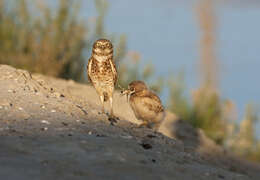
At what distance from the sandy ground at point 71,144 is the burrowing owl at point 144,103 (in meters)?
0.87

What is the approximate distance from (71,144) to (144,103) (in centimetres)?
337

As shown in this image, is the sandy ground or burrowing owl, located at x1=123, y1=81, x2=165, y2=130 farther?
burrowing owl, located at x1=123, y1=81, x2=165, y2=130

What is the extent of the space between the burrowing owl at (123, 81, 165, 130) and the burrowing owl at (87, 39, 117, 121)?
1.05 m

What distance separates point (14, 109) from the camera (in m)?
7.50

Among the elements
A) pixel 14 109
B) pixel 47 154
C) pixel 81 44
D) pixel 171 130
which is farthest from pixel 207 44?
pixel 47 154

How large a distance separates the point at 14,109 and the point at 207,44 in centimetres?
1111

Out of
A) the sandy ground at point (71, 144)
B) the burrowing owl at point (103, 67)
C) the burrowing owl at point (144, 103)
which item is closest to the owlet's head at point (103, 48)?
the burrowing owl at point (103, 67)

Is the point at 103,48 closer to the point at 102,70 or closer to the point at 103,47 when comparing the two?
the point at 103,47

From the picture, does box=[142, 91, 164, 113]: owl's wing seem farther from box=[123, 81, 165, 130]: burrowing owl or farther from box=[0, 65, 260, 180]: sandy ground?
box=[0, 65, 260, 180]: sandy ground

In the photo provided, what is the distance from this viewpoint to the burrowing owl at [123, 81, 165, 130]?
952 centimetres

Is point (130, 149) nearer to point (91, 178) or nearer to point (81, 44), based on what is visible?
point (91, 178)

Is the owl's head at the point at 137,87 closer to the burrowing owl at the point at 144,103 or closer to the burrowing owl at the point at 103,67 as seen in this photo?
the burrowing owl at the point at 144,103

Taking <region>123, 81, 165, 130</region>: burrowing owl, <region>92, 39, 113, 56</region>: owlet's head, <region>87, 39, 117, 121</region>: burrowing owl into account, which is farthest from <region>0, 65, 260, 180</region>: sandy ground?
<region>123, 81, 165, 130</region>: burrowing owl

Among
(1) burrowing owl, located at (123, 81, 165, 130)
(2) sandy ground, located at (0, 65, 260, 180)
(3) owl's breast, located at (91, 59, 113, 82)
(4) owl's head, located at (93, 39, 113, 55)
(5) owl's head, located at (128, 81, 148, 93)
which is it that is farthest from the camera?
(5) owl's head, located at (128, 81, 148, 93)
